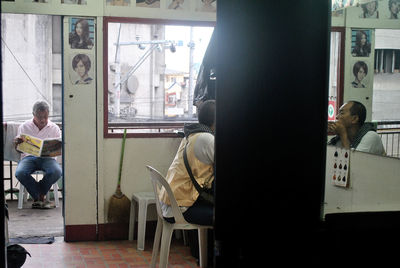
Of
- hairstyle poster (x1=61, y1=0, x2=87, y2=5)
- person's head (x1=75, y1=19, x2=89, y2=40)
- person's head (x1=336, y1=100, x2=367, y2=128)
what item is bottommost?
person's head (x1=336, y1=100, x2=367, y2=128)

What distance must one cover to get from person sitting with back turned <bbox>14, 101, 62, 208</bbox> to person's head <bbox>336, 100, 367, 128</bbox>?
418 cm

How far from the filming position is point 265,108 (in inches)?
62.3

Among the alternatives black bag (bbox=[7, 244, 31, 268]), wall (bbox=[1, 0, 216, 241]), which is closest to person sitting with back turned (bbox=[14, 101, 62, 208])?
wall (bbox=[1, 0, 216, 241])

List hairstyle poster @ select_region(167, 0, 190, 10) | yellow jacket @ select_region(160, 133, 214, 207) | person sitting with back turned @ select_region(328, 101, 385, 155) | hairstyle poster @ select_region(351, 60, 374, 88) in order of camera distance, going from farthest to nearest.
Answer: hairstyle poster @ select_region(167, 0, 190, 10) → yellow jacket @ select_region(160, 133, 214, 207) → hairstyle poster @ select_region(351, 60, 374, 88) → person sitting with back turned @ select_region(328, 101, 385, 155)

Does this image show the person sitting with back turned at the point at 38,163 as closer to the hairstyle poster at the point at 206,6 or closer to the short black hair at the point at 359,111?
the hairstyle poster at the point at 206,6

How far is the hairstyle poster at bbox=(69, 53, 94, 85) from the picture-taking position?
484 cm

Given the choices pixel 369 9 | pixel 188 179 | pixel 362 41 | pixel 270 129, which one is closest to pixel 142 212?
pixel 188 179

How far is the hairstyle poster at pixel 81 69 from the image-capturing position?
15.9 feet

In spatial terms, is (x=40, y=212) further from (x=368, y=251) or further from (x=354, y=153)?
(x=368, y=251)

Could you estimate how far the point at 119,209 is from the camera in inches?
199

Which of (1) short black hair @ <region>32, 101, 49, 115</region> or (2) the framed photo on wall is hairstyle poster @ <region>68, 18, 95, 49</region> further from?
(2) the framed photo on wall

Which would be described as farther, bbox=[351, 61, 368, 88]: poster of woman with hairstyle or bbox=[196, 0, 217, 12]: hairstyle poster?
bbox=[196, 0, 217, 12]: hairstyle poster

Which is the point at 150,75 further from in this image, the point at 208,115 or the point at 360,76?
the point at 360,76

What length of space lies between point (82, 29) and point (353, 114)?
10.00 ft
